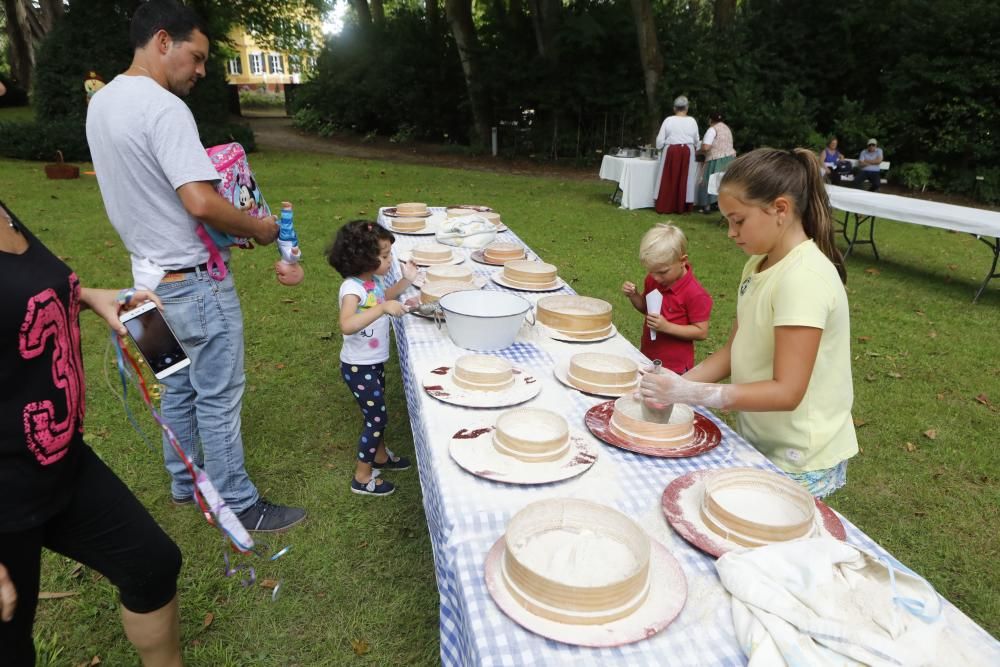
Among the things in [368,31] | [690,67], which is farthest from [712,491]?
[368,31]

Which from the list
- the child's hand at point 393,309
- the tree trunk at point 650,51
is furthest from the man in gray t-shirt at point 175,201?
the tree trunk at point 650,51

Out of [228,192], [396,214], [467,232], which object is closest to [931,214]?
[467,232]

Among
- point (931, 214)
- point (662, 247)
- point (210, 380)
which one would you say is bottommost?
point (210, 380)

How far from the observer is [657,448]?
1.76 m

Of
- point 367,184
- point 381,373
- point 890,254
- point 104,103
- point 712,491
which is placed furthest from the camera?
point 367,184

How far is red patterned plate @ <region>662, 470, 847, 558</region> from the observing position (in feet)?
4.45

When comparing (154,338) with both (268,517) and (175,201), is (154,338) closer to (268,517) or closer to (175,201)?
(175,201)

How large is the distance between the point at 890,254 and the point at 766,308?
339 inches

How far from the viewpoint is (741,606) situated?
118cm

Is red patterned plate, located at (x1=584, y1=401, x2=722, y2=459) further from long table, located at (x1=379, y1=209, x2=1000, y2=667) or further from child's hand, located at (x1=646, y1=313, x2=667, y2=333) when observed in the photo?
child's hand, located at (x1=646, y1=313, x2=667, y2=333)

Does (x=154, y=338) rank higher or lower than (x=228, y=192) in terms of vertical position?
lower

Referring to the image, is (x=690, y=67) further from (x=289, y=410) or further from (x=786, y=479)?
(x=786, y=479)

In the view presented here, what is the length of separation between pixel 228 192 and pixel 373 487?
1.76m

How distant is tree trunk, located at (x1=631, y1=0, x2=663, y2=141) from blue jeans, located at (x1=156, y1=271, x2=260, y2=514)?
1351cm
